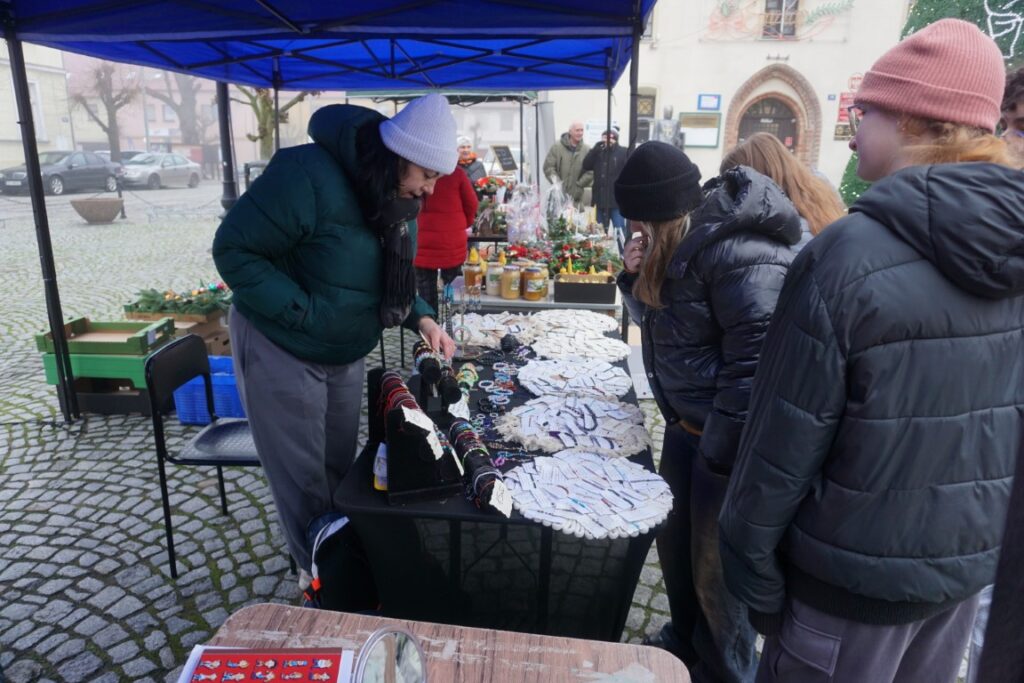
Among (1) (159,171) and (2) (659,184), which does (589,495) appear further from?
(1) (159,171)

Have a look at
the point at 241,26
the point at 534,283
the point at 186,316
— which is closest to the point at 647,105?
the point at 534,283

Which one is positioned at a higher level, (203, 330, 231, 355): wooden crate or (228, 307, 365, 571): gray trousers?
(228, 307, 365, 571): gray trousers

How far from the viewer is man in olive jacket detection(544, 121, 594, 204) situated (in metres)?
8.65

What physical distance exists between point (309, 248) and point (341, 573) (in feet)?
3.08

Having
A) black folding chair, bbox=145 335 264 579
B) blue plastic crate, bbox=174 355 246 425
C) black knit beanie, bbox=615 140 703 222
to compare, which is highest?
black knit beanie, bbox=615 140 703 222

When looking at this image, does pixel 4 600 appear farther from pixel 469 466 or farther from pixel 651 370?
pixel 651 370

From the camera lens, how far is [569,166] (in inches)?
343

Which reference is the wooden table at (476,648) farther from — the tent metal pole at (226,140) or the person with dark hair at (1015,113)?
the tent metal pole at (226,140)

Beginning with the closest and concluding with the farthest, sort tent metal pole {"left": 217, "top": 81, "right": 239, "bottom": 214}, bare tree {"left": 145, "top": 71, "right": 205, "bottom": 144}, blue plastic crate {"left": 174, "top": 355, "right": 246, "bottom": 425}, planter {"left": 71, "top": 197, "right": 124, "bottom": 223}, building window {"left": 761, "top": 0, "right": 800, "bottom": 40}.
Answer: blue plastic crate {"left": 174, "top": 355, "right": 246, "bottom": 425}
tent metal pole {"left": 217, "top": 81, "right": 239, "bottom": 214}
planter {"left": 71, "top": 197, "right": 124, "bottom": 223}
building window {"left": 761, "top": 0, "right": 800, "bottom": 40}
bare tree {"left": 145, "top": 71, "right": 205, "bottom": 144}

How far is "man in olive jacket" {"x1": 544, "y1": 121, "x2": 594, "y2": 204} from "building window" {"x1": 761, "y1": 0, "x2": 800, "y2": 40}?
1134cm

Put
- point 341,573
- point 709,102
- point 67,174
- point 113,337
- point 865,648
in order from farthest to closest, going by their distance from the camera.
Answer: point 709,102
point 67,174
point 113,337
point 341,573
point 865,648

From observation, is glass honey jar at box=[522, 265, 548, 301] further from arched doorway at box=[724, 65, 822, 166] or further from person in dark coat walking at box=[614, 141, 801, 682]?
arched doorway at box=[724, 65, 822, 166]

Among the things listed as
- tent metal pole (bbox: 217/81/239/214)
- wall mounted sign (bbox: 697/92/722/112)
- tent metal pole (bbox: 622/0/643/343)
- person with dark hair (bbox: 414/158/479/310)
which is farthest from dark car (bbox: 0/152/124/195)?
tent metal pole (bbox: 622/0/643/343)

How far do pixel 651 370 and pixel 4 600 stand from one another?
2.51 metres
